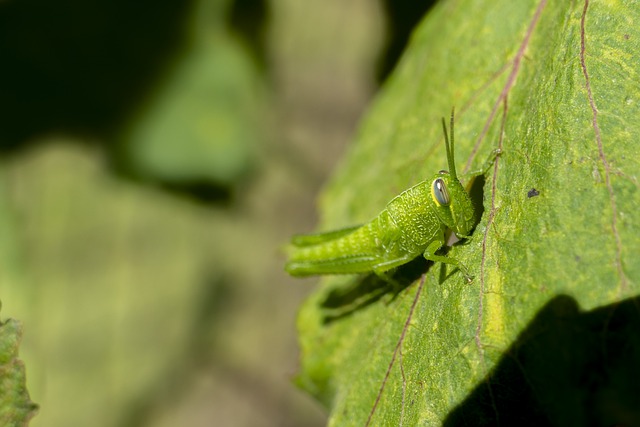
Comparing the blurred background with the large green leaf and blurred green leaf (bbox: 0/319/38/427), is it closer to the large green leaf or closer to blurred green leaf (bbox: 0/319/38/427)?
the large green leaf

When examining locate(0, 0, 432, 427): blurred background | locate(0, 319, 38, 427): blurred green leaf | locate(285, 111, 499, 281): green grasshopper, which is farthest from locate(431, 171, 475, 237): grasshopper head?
locate(0, 0, 432, 427): blurred background

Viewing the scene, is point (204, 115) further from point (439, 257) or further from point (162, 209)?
point (439, 257)

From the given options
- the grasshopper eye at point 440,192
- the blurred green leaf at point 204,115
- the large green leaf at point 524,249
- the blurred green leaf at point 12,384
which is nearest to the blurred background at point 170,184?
the blurred green leaf at point 204,115

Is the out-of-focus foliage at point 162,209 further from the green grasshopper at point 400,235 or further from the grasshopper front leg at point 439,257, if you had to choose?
the grasshopper front leg at point 439,257

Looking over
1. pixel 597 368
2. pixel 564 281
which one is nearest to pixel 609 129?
pixel 564 281

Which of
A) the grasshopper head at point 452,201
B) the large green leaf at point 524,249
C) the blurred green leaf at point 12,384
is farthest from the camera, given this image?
the grasshopper head at point 452,201

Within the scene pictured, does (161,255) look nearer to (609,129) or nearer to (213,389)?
(213,389)
